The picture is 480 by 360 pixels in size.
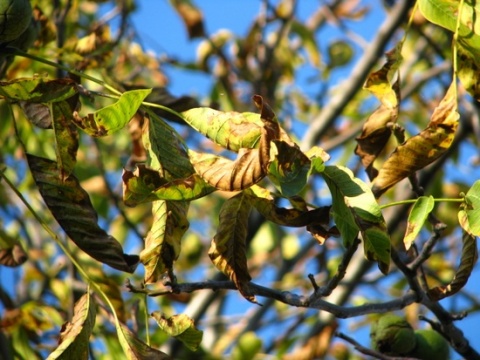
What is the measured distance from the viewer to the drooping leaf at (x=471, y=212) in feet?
4.02

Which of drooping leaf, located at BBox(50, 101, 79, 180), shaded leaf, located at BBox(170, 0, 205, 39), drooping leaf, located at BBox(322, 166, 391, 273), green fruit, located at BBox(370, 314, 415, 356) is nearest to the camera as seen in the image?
drooping leaf, located at BBox(322, 166, 391, 273)

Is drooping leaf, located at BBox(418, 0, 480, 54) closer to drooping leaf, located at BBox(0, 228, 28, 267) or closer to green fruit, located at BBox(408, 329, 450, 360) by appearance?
green fruit, located at BBox(408, 329, 450, 360)

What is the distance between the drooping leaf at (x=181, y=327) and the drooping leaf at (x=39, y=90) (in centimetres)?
37

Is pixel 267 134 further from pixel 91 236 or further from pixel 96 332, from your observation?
pixel 96 332

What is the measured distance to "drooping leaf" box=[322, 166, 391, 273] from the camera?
3.95ft

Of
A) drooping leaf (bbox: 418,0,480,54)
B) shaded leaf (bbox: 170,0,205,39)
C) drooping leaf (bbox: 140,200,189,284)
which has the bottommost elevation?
drooping leaf (bbox: 140,200,189,284)

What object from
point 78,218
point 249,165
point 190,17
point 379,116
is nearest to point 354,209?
point 249,165

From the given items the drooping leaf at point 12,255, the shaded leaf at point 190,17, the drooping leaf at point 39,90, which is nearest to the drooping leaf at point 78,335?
the drooping leaf at point 39,90

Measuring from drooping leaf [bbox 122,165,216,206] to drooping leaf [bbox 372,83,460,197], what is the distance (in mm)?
331

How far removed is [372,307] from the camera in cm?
144

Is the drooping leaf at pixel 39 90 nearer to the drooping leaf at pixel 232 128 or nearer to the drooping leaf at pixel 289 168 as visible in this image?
the drooping leaf at pixel 232 128

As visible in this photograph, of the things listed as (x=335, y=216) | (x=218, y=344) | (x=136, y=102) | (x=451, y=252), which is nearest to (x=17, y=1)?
(x=136, y=102)

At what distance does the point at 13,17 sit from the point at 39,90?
175mm

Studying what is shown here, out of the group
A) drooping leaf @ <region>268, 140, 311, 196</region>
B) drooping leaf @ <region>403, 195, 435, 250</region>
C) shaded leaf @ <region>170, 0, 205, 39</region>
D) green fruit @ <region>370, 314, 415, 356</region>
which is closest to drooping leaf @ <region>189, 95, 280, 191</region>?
drooping leaf @ <region>268, 140, 311, 196</region>
